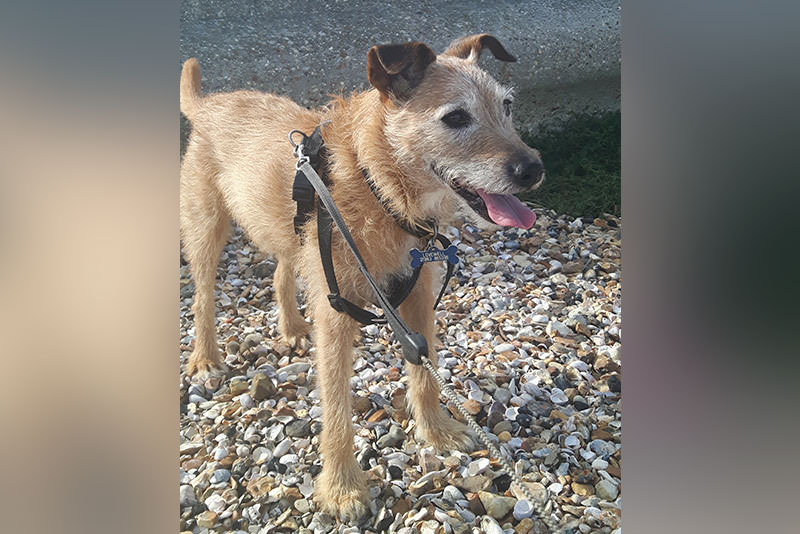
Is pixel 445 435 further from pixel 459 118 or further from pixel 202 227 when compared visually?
pixel 202 227

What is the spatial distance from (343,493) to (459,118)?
1197 millimetres

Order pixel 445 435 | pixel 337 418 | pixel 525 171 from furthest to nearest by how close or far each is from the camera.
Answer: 1. pixel 445 435
2. pixel 337 418
3. pixel 525 171

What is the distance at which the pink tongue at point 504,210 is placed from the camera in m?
1.48

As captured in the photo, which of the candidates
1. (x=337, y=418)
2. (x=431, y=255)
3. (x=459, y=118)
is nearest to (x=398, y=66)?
(x=459, y=118)

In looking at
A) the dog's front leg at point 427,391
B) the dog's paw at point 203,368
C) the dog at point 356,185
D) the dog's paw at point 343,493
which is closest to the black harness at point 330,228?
the dog at point 356,185

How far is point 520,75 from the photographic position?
75.2 inches

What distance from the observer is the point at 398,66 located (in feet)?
4.92

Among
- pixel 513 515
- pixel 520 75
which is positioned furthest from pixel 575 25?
pixel 513 515

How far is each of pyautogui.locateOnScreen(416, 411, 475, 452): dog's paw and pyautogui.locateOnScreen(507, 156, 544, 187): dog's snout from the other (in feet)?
3.07
